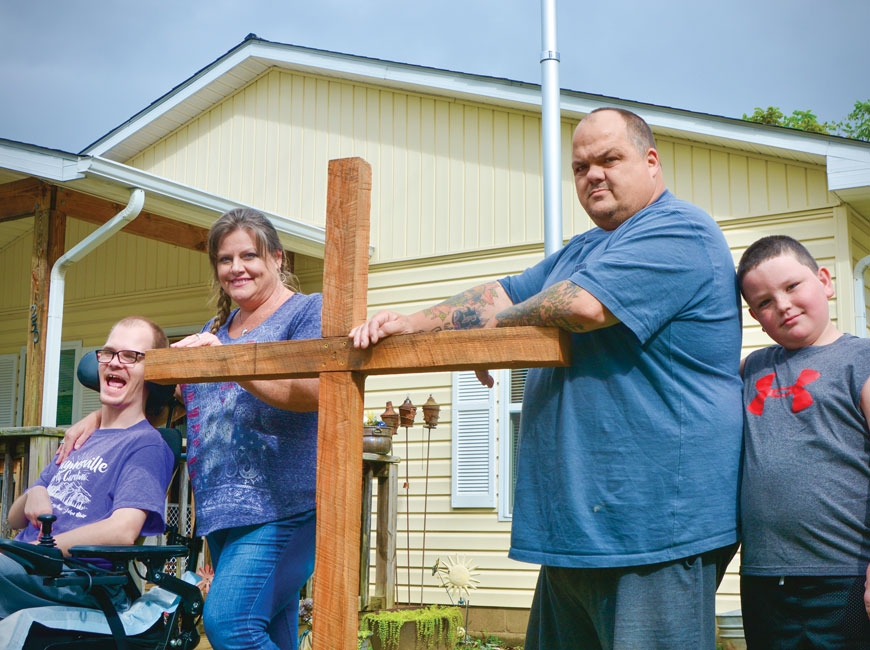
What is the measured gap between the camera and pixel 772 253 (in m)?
2.07

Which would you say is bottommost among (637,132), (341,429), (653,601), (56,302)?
(653,601)

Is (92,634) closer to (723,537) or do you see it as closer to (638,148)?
(723,537)

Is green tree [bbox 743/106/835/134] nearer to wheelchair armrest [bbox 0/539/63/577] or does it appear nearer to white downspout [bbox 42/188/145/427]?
white downspout [bbox 42/188/145/427]

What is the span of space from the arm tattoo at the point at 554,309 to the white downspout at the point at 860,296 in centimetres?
494

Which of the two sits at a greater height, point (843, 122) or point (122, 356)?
point (843, 122)

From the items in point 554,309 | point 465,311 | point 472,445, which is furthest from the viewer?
point 472,445

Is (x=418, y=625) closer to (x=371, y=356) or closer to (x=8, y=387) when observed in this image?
(x=371, y=356)

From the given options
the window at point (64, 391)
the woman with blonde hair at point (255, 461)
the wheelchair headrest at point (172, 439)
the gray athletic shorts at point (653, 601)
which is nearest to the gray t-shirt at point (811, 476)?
the gray athletic shorts at point (653, 601)

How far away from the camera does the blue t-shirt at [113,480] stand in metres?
2.79

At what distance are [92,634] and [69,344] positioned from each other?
7.62m

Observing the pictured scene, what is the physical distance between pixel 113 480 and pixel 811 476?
1.91 m

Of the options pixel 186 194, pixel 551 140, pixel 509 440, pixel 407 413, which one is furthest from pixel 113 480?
pixel 509 440

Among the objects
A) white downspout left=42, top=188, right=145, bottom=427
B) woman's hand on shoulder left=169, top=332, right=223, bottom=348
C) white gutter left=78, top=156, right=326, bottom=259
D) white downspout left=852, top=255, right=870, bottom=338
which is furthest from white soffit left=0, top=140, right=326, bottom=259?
woman's hand on shoulder left=169, top=332, right=223, bottom=348

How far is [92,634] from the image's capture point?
264 centimetres
